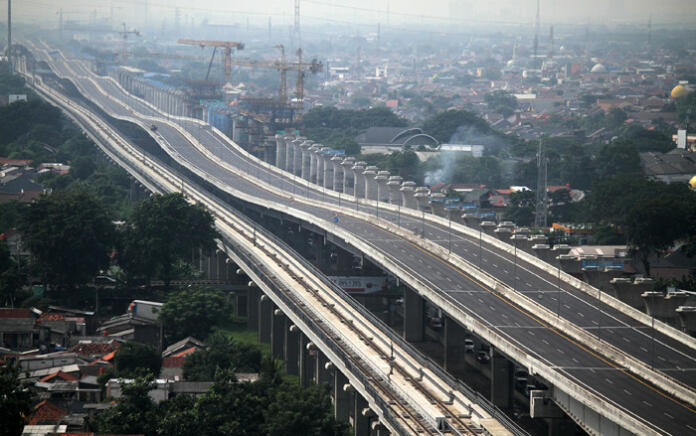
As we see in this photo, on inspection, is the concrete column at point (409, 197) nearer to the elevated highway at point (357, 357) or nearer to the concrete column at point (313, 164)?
the elevated highway at point (357, 357)

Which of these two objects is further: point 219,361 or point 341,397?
point 219,361

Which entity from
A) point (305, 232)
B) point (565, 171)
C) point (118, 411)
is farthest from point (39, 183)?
point (118, 411)

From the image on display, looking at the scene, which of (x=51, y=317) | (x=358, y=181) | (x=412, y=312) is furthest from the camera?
(x=358, y=181)

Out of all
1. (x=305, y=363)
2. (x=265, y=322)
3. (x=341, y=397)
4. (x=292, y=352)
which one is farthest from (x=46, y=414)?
(x=265, y=322)

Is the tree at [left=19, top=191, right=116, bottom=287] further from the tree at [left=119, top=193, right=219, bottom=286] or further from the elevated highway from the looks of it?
the elevated highway

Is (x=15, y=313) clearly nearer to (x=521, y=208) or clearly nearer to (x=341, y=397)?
(x=341, y=397)

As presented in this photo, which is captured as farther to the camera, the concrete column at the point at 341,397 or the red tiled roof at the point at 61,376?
the red tiled roof at the point at 61,376

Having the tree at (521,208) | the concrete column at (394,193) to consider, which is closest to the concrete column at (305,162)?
the tree at (521,208)
